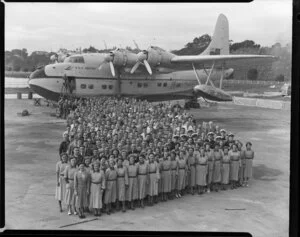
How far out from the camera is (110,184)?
538 cm

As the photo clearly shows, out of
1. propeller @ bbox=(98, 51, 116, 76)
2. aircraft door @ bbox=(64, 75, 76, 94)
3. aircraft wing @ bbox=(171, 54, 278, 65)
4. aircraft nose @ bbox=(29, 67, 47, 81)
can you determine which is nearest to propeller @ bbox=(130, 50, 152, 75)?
propeller @ bbox=(98, 51, 116, 76)

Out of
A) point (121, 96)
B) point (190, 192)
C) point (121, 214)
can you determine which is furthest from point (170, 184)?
point (121, 96)

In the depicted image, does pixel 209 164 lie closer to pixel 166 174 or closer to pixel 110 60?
pixel 166 174

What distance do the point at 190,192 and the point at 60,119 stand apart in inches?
95.4

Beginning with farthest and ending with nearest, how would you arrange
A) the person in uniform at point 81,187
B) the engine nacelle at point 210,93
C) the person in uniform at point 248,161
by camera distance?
1. the engine nacelle at point 210,93
2. the person in uniform at point 248,161
3. the person in uniform at point 81,187

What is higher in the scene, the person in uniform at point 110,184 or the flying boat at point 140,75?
the flying boat at point 140,75

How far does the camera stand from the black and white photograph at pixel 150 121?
5.47 m

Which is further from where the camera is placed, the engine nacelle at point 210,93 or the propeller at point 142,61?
the engine nacelle at point 210,93

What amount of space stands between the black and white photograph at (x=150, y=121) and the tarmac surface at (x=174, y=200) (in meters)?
0.02

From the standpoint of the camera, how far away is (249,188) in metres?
5.96

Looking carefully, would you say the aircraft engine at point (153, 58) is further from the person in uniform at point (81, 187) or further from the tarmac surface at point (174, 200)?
the person in uniform at point (81, 187)

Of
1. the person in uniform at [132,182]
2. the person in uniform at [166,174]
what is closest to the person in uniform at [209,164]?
the person in uniform at [166,174]

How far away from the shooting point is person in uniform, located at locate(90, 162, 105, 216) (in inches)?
208

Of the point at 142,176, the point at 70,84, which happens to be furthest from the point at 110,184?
the point at 70,84
